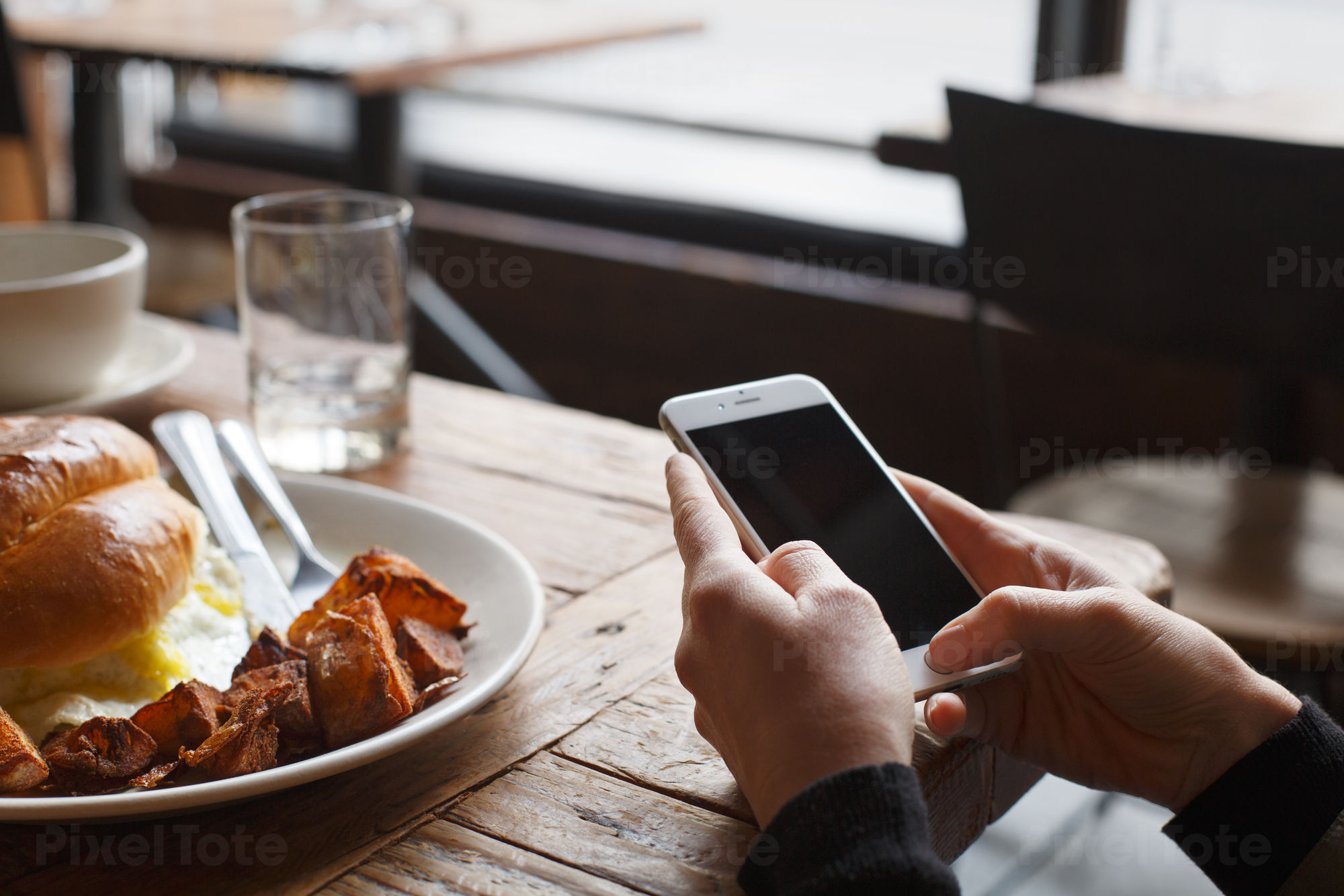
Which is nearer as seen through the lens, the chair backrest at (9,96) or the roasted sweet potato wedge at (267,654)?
the roasted sweet potato wedge at (267,654)

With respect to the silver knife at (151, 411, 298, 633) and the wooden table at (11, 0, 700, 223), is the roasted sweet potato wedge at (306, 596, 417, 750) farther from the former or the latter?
the wooden table at (11, 0, 700, 223)

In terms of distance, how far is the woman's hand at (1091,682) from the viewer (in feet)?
1.81

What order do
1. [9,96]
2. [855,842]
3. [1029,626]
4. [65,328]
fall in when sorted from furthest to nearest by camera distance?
[9,96] < [65,328] < [1029,626] < [855,842]

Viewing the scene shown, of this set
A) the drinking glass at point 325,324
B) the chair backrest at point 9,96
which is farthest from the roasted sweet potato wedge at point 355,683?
the chair backrest at point 9,96

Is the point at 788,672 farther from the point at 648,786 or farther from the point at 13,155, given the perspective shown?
the point at 13,155

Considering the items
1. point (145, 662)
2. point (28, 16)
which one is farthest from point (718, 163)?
point (145, 662)

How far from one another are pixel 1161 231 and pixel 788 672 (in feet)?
2.94

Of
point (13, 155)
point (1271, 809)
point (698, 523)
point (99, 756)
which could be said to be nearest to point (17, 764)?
point (99, 756)

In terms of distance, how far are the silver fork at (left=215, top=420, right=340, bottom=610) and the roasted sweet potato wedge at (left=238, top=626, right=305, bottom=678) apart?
0.09m

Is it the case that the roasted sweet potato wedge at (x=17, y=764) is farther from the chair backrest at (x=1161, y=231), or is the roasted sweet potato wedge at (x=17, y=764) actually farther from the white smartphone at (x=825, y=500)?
the chair backrest at (x=1161, y=231)

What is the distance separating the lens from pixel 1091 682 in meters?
0.59

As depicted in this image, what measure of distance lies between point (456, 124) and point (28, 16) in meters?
1.13

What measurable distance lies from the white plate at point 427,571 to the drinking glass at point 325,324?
0.37 ft

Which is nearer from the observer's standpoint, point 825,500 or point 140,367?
point 825,500
